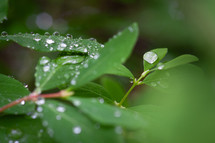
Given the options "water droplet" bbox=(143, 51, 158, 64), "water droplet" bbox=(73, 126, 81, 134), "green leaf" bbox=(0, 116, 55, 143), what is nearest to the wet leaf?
"water droplet" bbox=(143, 51, 158, 64)

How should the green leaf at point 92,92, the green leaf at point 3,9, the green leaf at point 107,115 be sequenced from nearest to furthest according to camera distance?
the green leaf at point 107,115 < the green leaf at point 92,92 < the green leaf at point 3,9

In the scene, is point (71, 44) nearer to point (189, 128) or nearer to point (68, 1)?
point (189, 128)

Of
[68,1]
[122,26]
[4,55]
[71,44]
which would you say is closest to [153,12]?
[122,26]

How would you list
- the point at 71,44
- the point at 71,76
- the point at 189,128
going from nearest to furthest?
the point at 189,128, the point at 71,76, the point at 71,44

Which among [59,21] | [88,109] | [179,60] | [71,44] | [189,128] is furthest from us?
[59,21]

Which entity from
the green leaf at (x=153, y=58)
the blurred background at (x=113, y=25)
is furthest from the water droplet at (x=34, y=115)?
the blurred background at (x=113, y=25)

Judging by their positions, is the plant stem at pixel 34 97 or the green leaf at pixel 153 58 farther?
the green leaf at pixel 153 58

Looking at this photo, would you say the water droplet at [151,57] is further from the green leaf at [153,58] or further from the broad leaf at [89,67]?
the broad leaf at [89,67]
